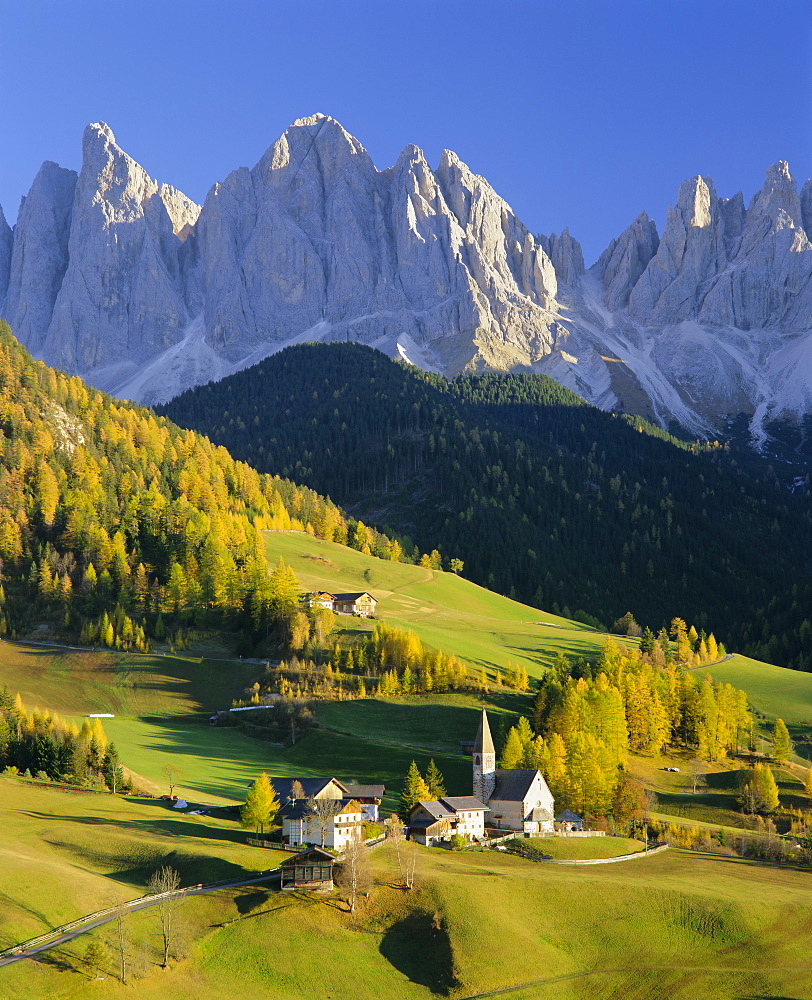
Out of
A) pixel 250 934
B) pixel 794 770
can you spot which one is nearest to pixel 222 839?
pixel 250 934

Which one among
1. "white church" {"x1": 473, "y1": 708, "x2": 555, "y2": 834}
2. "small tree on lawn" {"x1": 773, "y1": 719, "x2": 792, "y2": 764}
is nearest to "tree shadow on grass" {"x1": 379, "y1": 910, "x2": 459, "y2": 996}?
"white church" {"x1": 473, "y1": 708, "x2": 555, "y2": 834}

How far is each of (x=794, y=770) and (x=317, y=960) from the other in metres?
77.3

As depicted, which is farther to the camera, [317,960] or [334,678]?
[334,678]

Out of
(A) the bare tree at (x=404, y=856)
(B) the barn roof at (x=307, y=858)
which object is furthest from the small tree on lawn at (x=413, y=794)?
(B) the barn roof at (x=307, y=858)

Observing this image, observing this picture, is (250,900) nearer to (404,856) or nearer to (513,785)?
(404,856)

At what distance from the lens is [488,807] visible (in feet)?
298

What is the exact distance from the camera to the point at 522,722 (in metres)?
105

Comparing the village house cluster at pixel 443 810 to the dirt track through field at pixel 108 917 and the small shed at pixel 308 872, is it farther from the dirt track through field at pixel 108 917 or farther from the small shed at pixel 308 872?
the dirt track through field at pixel 108 917

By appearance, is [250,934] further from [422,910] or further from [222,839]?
[222,839]

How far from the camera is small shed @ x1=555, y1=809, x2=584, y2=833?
91.6 m

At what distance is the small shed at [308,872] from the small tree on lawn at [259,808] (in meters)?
15.8

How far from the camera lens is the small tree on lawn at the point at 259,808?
271 feet

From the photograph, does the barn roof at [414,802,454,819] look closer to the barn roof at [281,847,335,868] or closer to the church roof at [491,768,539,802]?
the church roof at [491,768,539,802]

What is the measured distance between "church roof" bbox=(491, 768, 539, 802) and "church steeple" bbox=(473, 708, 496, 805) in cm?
64
